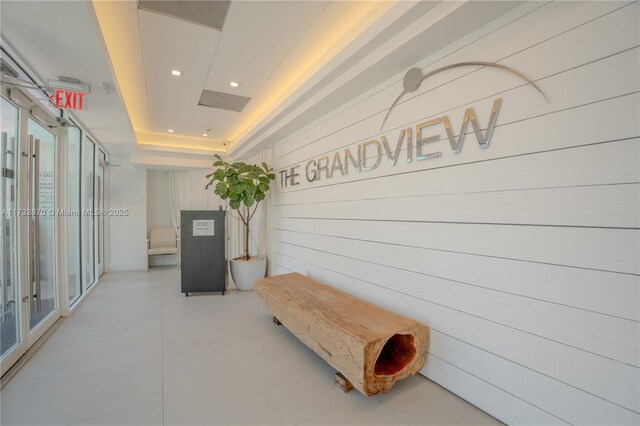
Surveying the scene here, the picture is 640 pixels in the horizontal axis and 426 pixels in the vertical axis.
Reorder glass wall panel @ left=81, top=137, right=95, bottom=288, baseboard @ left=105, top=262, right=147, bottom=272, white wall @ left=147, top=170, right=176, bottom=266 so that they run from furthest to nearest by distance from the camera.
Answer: white wall @ left=147, top=170, right=176, bottom=266
baseboard @ left=105, top=262, right=147, bottom=272
glass wall panel @ left=81, top=137, right=95, bottom=288

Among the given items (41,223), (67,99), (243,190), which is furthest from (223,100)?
(41,223)

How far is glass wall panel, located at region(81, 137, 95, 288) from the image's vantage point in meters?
4.30

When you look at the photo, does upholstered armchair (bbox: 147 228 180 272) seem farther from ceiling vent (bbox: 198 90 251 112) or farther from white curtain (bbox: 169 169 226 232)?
ceiling vent (bbox: 198 90 251 112)

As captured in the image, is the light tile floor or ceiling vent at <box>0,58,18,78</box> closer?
the light tile floor

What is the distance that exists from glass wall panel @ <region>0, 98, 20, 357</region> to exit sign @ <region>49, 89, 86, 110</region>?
0.98 feet

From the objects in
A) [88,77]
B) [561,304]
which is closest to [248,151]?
[88,77]

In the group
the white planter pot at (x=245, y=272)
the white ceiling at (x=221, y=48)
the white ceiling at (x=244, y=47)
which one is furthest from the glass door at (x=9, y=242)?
the white planter pot at (x=245, y=272)

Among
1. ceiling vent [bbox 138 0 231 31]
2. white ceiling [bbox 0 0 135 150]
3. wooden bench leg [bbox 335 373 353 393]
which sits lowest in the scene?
wooden bench leg [bbox 335 373 353 393]

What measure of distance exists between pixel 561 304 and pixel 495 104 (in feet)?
3.88

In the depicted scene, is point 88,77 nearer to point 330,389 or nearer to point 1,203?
point 1,203

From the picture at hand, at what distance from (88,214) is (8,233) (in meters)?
2.64

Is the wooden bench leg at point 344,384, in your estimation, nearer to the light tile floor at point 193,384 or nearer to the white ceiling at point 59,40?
the light tile floor at point 193,384

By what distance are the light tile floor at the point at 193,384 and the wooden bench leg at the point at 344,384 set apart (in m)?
0.04

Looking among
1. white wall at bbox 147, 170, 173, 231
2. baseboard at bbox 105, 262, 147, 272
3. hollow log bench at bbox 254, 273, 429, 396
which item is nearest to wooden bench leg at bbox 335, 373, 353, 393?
hollow log bench at bbox 254, 273, 429, 396
